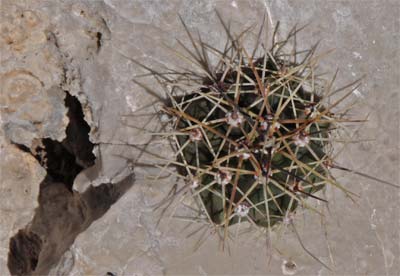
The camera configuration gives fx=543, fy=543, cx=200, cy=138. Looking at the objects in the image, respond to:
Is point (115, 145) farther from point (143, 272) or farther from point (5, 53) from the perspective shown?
point (5, 53)

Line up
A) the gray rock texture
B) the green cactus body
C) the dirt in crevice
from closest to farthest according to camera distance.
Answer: the green cactus body, the gray rock texture, the dirt in crevice

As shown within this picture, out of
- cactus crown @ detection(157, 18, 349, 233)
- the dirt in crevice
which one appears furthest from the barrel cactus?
the dirt in crevice

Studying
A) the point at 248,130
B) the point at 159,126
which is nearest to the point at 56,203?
the point at 159,126

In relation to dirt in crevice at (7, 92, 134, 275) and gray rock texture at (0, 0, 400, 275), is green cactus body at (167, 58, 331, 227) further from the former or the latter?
dirt in crevice at (7, 92, 134, 275)

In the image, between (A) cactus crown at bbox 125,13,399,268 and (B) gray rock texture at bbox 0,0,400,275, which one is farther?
(B) gray rock texture at bbox 0,0,400,275

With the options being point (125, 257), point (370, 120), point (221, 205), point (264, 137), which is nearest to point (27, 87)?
A: point (125, 257)

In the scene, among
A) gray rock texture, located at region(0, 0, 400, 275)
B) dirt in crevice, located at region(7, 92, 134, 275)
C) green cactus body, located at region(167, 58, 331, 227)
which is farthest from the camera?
dirt in crevice, located at region(7, 92, 134, 275)
